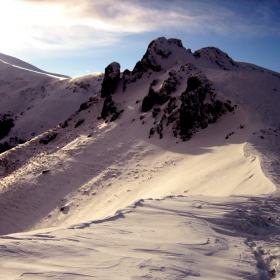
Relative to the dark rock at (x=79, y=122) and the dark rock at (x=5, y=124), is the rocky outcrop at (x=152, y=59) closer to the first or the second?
the dark rock at (x=79, y=122)

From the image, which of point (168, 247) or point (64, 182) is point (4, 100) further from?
point (168, 247)

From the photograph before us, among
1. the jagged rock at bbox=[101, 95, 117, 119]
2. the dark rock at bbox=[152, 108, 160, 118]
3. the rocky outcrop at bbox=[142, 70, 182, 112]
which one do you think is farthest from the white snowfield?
the jagged rock at bbox=[101, 95, 117, 119]

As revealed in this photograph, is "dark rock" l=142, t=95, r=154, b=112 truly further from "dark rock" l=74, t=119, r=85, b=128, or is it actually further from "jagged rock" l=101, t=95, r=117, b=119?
"dark rock" l=74, t=119, r=85, b=128

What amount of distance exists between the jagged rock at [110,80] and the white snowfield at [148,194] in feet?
3.86

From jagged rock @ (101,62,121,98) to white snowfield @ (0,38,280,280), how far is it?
1177 mm

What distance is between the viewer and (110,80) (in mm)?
42188

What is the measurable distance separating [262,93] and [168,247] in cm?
2551

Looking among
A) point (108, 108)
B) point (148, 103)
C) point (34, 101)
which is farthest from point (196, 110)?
point (34, 101)

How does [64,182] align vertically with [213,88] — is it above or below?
below

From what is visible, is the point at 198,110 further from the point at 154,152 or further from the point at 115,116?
the point at 115,116

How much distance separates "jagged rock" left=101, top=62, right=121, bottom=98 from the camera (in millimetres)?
41625

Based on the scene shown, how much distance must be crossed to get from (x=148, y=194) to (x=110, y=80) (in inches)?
1160

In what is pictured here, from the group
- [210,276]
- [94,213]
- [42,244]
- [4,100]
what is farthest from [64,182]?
[4,100]

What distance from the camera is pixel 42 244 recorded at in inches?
211
